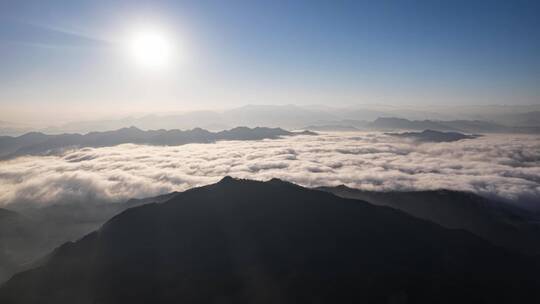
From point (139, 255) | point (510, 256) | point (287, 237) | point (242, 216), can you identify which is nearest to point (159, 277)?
point (139, 255)

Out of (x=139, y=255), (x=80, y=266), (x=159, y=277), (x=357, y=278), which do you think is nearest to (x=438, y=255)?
(x=357, y=278)

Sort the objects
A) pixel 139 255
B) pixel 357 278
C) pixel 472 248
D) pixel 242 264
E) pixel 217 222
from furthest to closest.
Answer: pixel 472 248 < pixel 217 222 < pixel 139 255 < pixel 242 264 < pixel 357 278

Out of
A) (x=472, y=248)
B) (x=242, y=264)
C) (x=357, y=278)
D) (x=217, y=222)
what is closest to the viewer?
(x=357, y=278)

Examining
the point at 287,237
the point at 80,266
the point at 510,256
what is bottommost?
the point at 510,256

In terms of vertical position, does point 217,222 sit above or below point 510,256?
above

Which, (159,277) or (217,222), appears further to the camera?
(217,222)

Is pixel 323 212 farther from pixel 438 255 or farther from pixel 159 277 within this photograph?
pixel 159 277

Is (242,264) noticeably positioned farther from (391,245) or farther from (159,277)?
(391,245)
